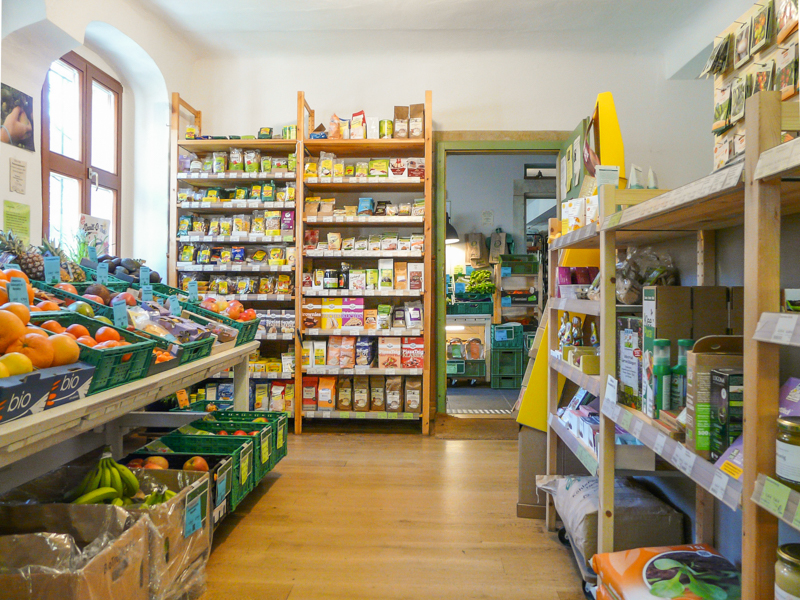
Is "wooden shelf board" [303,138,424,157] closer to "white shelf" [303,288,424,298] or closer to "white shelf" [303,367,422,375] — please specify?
"white shelf" [303,288,424,298]

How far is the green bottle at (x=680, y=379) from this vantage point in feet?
4.31

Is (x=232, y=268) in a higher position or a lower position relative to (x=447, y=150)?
lower

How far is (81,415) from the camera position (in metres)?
1.48

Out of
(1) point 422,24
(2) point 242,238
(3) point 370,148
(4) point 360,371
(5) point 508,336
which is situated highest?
(1) point 422,24

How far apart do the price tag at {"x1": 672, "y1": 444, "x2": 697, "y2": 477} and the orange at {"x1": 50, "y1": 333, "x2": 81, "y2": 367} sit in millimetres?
1762

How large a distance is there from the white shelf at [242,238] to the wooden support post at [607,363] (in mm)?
3056

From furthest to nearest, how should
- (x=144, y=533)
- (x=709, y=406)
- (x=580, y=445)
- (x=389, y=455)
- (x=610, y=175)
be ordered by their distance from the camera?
(x=389, y=455), (x=580, y=445), (x=610, y=175), (x=144, y=533), (x=709, y=406)

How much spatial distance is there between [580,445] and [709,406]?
2.87 ft

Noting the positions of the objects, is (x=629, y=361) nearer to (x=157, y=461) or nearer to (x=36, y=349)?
(x=36, y=349)

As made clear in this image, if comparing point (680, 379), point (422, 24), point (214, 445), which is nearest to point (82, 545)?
point (214, 445)

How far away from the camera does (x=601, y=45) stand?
434 centimetres

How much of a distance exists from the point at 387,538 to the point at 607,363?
137cm

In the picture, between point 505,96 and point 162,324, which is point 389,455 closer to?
point 162,324

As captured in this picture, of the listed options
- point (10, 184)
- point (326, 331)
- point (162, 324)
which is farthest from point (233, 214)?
point (162, 324)
